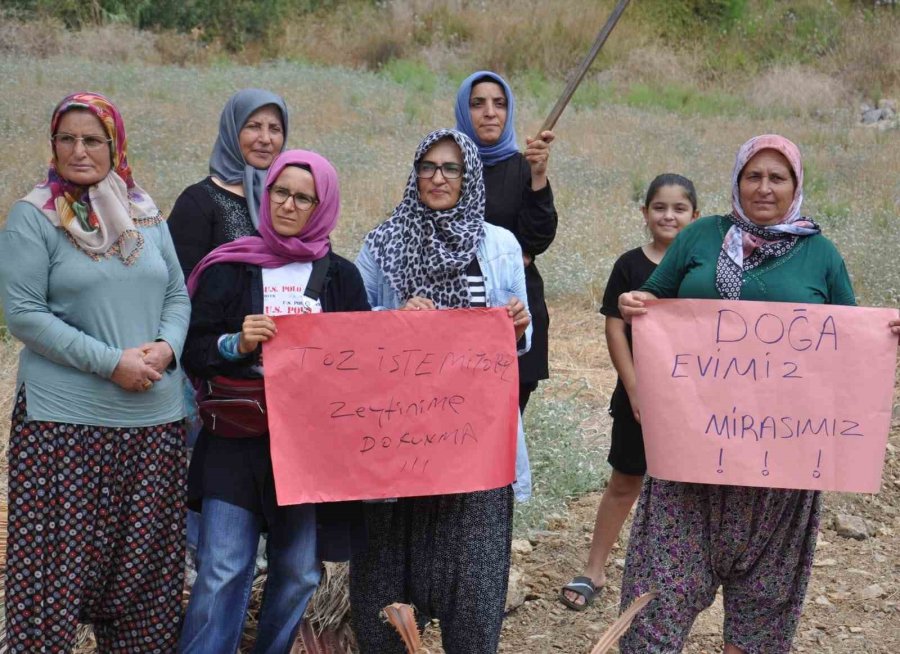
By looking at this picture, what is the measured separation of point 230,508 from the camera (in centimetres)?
297

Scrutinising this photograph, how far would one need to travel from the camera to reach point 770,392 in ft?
9.94

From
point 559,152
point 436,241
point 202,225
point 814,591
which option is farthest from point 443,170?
point 559,152

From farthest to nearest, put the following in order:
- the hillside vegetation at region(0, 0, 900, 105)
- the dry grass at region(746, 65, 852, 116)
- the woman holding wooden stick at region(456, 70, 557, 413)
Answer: the hillside vegetation at region(0, 0, 900, 105) → the dry grass at region(746, 65, 852, 116) → the woman holding wooden stick at region(456, 70, 557, 413)

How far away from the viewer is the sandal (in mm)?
4324

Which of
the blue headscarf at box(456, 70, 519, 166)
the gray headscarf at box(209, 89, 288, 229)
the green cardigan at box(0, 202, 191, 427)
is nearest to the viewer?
the green cardigan at box(0, 202, 191, 427)

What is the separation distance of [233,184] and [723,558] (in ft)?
6.68

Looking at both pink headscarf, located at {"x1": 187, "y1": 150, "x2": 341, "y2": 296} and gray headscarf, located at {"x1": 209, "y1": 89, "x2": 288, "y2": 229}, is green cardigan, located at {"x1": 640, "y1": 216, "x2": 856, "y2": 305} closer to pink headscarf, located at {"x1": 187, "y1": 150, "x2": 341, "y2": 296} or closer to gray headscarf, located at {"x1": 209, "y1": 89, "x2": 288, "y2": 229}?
pink headscarf, located at {"x1": 187, "y1": 150, "x2": 341, "y2": 296}

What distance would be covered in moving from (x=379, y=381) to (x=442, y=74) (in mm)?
15951

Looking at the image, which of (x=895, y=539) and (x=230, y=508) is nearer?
(x=230, y=508)

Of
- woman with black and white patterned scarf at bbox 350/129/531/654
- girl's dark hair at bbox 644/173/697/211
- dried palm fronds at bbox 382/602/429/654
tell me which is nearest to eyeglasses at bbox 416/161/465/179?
woman with black and white patterned scarf at bbox 350/129/531/654

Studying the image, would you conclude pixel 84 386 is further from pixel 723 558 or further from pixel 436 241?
pixel 723 558

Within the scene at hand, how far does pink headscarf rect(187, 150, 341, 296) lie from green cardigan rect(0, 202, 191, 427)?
0.22m

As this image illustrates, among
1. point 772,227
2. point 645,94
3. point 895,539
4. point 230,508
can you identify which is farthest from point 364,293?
point 645,94

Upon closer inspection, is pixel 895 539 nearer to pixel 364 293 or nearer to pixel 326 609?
pixel 326 609
